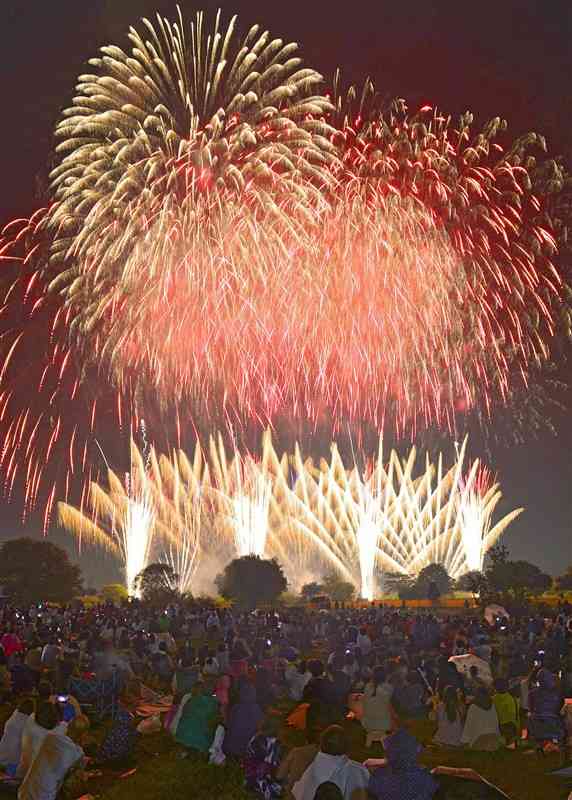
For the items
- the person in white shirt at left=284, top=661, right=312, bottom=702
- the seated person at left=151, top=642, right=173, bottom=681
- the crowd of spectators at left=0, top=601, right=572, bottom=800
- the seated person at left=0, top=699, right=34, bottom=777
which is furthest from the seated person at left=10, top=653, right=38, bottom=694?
the seated person at left=0, top=699, right=34, bottom=777

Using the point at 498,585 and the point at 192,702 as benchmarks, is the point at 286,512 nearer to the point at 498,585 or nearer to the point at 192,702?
the point at 498,585

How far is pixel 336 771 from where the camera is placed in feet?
25.2

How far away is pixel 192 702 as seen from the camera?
11711mm

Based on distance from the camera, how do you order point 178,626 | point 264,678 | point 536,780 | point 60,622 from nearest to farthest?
point 536,780, point 264,678, point 178,626, point 60,622

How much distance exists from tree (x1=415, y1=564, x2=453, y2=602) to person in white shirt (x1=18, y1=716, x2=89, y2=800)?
59.6 m

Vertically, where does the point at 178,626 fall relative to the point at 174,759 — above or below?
above

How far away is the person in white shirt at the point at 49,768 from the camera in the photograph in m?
9.09

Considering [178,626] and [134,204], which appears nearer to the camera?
[178,626]

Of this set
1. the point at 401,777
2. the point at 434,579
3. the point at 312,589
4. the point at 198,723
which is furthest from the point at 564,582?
the point at 401,777

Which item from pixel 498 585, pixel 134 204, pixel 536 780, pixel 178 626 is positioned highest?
pixel 134 204

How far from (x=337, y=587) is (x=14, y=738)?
64.7 m

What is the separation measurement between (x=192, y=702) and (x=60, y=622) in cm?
2159

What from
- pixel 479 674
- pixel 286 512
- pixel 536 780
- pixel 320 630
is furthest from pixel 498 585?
pixel 536 780

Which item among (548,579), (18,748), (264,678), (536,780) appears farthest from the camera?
(548,579)
